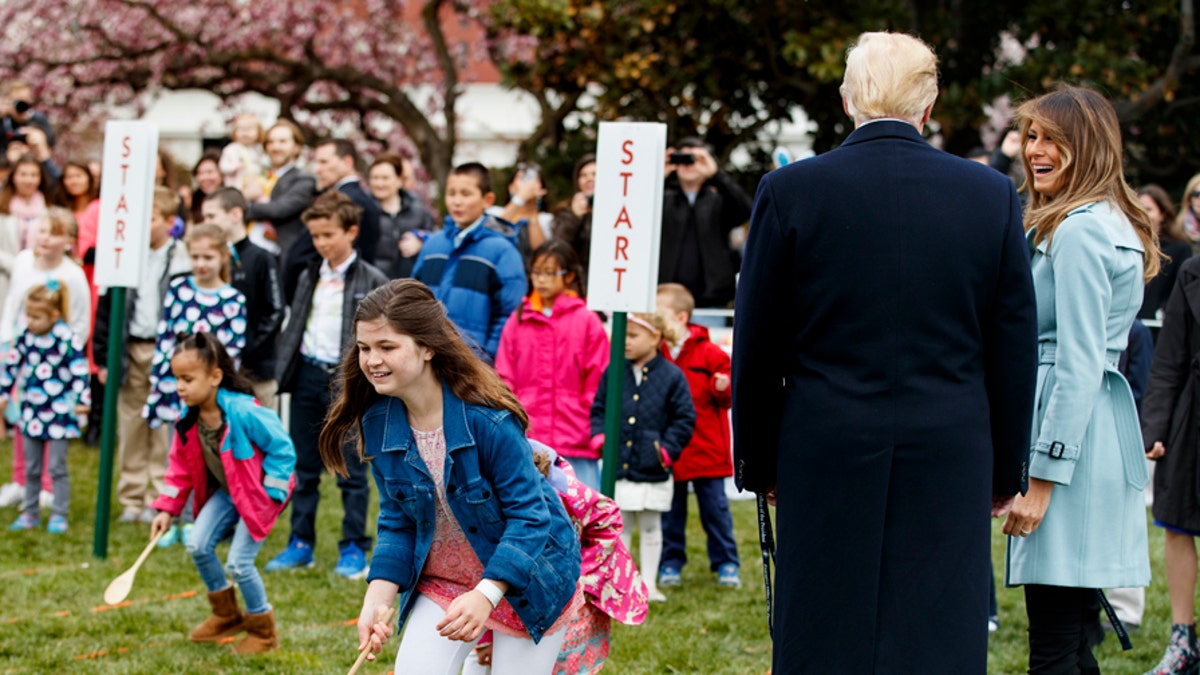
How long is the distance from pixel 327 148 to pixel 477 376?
5.28 meters

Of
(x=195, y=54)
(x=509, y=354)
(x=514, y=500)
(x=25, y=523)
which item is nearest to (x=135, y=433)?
(x=25, y=523)

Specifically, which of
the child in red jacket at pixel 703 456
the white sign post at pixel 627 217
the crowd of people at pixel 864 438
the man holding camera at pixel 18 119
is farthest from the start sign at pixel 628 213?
the man holding camera at pixel 18 119

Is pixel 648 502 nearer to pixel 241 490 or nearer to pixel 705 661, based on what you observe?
pixel 705 661

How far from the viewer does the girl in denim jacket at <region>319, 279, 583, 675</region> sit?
3.62 metres

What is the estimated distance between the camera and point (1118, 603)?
608cm

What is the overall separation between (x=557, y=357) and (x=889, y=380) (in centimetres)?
380

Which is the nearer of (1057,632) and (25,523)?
(1057,632)

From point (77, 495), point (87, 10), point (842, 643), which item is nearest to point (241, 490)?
point (842, 643)

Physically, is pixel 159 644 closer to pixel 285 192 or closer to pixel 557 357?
pixel 557 357

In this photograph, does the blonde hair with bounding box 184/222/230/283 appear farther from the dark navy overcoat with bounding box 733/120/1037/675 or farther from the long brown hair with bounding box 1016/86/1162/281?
the dark navy overcoat with bounding box 733/120/1037/675

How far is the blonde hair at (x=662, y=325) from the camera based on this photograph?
271 inches

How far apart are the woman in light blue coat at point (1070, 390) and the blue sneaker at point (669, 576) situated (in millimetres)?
3229

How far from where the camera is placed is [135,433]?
28.2ft

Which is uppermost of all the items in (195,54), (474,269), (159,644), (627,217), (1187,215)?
(195,54)
